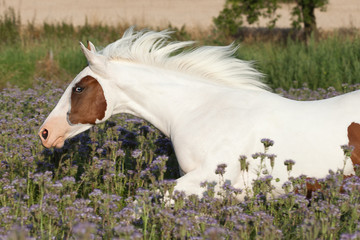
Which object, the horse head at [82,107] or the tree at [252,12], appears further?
the tree at [252,12]

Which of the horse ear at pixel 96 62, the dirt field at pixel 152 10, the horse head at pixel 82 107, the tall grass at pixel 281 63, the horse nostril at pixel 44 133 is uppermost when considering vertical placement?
the horse ear at pixel 96 62

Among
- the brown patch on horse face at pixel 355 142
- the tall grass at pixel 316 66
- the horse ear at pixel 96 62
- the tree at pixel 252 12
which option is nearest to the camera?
the brown patch on horse face at pixel 355 142

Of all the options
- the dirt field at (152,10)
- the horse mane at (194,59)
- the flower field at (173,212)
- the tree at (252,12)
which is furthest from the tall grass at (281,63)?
the dirt field at (152,10)

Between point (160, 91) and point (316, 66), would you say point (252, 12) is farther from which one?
point (160, 91)

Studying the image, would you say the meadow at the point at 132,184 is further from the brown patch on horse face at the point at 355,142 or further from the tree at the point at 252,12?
the tree at the point at 252,12

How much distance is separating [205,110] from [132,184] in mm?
1162

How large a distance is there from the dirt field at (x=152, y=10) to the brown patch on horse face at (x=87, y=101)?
24974 millimetres

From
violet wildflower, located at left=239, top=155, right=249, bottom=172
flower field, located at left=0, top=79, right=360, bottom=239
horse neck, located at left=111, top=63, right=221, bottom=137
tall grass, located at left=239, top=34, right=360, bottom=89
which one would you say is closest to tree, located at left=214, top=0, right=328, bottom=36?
tall grass, located at left=239, top=34, right=360, bottom=89

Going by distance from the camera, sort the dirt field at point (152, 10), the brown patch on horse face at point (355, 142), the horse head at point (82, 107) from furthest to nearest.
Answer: the dirt field at point (152, 10), the horse head at point (82, 107), the brown patch on horse face at point (355, 142)

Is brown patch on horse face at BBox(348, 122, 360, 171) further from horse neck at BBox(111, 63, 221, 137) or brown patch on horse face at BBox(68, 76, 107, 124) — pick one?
brown patch on horse face at BBox(68, 76, 107, 124)

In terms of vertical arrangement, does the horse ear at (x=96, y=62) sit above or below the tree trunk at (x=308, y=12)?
above

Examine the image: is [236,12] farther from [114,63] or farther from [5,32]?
[114,63]

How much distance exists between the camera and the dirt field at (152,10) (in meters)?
31.8

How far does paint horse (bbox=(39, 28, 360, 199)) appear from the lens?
4.48 meters
